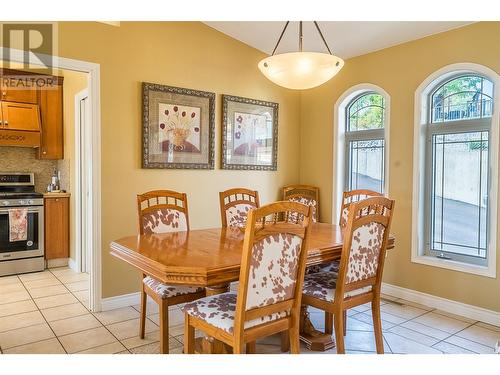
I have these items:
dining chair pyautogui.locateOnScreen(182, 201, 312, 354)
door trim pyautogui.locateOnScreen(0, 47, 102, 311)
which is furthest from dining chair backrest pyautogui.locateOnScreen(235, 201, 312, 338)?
door trim pyautogui.locateOnScreen(0, 47, 102, 311)

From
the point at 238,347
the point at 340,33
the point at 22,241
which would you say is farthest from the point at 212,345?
the point at 22,241

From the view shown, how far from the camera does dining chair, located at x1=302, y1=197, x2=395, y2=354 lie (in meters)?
2.21

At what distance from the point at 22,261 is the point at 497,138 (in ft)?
17.0

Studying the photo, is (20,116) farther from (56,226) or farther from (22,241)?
(22,241)

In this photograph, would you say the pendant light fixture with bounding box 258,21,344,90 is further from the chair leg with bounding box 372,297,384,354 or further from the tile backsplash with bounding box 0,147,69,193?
the tile backsplash with bounding box 0,147,69,193

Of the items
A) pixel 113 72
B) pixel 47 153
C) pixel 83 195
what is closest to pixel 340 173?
pixel 113 72

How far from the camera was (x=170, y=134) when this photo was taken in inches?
146

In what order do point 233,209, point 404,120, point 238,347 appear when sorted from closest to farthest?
point 238,347, point 233,209, point 404,120

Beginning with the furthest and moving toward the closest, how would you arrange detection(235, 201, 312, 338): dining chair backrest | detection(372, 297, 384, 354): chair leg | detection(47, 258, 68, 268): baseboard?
detection(47, 258, 68, 268): baseboard, detection(372, 297, 384, 354): chair leg, detection(235, 201, 312, 338): dining chair backrest

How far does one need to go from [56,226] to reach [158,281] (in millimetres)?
3046

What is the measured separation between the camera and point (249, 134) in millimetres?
4363

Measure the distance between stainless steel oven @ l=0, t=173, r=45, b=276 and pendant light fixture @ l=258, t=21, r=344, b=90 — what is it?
138 inches

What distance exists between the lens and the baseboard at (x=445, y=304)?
3160mm
